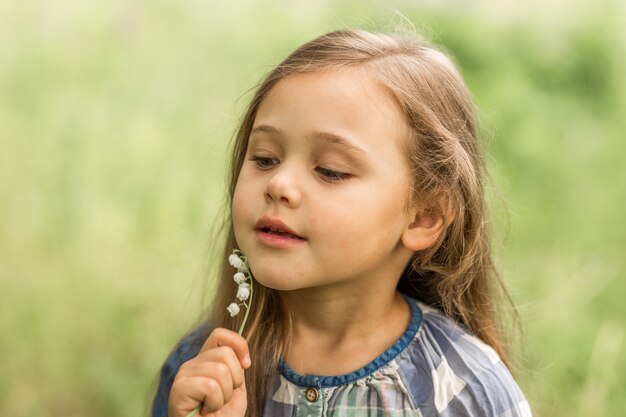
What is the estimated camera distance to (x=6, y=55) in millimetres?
3982

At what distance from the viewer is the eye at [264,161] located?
1984 millimetres

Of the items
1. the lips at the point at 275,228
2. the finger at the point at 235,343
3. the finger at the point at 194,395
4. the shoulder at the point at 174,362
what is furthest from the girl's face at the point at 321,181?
the shoulder at the point at 174,362

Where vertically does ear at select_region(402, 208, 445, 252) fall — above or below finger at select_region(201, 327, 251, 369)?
above

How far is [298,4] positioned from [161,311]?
1.85 metres

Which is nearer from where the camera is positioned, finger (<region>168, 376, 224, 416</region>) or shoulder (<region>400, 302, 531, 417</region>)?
finger (<region>168, 376, 224, 416</region>)

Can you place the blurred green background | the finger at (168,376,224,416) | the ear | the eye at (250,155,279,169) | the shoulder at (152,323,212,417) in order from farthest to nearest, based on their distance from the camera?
1. the blurred green background
2. the shoulder at (152,323,212,417)
3. the ear
4. the eye at (250,155,279,169)
5. the finger at (168,376,224,416)

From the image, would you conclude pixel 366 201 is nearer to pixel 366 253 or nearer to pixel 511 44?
pixel 366 253

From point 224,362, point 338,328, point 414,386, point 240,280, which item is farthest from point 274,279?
point 414,386

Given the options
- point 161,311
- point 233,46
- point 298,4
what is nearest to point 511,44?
point 298,4

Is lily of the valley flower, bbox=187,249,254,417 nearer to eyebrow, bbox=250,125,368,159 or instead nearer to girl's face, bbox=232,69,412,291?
girl's face, bbox=232,69,412,291

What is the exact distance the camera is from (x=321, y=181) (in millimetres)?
1913

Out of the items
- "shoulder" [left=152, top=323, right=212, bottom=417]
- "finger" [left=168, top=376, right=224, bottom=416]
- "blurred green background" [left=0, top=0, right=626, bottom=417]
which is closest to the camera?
"finger" [left=168, top=376, right=224, bottom=416]

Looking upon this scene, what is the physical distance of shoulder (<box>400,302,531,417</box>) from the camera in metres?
2.03

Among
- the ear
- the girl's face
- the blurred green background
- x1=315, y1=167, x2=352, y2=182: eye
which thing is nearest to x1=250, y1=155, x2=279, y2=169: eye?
the girl's face
